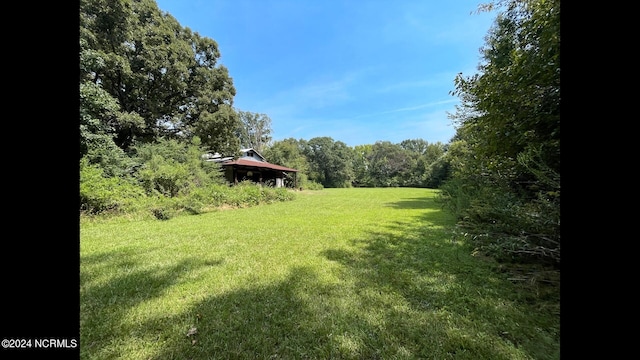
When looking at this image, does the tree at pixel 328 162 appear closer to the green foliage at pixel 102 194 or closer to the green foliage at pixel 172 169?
the green foliage at pixel 172 169

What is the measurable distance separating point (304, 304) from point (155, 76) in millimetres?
17000

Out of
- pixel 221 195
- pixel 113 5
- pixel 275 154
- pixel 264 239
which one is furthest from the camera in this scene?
pixel 275 154

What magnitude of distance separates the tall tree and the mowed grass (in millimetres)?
11805

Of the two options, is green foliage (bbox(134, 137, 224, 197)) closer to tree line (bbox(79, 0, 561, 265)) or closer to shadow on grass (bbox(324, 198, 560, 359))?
tree line (bbox(79, 0, 561, 265))

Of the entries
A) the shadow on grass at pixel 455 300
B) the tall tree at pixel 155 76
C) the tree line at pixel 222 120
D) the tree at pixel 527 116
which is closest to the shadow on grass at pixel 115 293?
the tree line at pixel 222 120

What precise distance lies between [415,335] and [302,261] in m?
2.19

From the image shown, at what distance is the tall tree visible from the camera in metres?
12.1

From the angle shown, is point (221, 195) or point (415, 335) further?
point (221, 195)

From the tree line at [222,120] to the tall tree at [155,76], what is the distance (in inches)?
2.4

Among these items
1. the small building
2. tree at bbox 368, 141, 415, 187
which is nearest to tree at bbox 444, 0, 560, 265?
the small building

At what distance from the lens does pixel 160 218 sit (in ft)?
26.5

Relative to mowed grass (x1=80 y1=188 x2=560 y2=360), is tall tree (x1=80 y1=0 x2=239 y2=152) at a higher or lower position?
higher
